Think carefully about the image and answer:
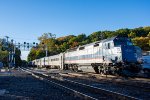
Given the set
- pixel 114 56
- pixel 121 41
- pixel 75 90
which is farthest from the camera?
pixel 121 41

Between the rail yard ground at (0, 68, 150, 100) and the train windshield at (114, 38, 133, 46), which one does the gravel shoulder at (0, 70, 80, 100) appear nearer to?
the rail yard ground at (0, 68, 150, 100)

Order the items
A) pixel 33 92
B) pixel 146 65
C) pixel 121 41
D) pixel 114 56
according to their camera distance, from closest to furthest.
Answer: pixel 33 92 < pixel 114 56 < pixel 146 65 < pixel 121 41

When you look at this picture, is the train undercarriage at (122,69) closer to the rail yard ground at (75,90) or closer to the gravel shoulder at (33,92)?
the rail yard ground at (75,90)

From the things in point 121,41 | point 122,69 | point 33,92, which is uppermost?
point 121,41

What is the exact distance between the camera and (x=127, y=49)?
2633 cm

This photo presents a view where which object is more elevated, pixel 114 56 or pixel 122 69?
pixel 114 56

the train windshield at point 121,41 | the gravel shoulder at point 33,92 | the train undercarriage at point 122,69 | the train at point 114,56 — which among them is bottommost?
the gravel shoulder at point 33,92

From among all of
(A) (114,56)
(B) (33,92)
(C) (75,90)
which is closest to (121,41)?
(A) (114,56)

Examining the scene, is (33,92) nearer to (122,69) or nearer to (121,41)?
(122,69)

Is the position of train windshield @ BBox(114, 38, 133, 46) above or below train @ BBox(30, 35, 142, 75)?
above

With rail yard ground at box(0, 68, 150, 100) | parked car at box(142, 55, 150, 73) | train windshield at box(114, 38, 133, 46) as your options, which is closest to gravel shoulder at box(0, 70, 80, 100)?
rail yard ground at box(0, 68, 150, 100)

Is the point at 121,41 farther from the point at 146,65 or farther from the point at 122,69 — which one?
the point at 146,65

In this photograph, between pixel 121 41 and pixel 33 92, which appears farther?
pixel 121 41

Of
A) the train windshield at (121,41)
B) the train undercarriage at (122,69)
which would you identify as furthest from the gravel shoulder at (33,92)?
the train windshield at (121,41)
